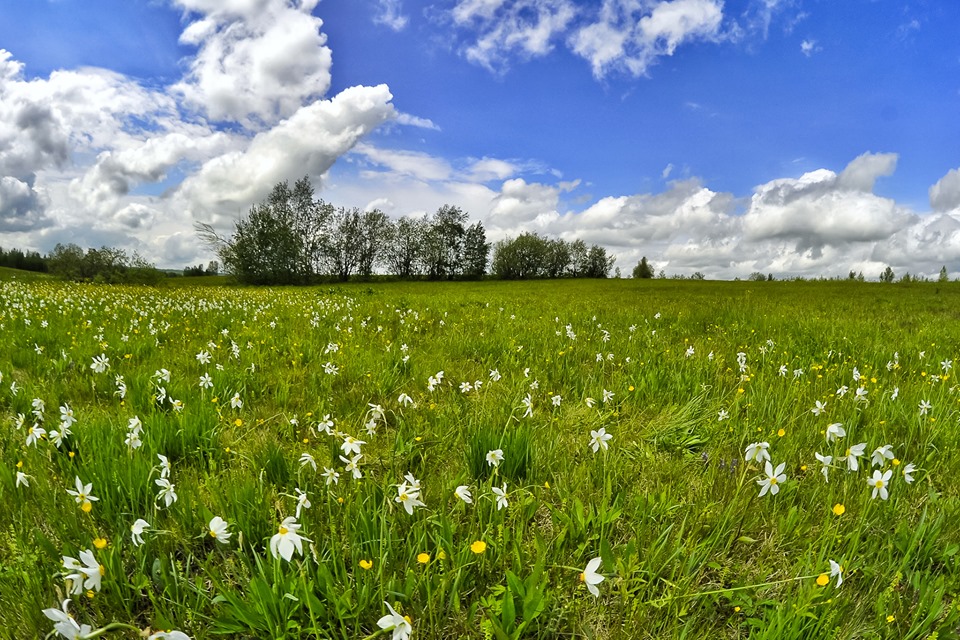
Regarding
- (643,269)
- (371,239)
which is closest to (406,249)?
(371,239)

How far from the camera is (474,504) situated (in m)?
2.55

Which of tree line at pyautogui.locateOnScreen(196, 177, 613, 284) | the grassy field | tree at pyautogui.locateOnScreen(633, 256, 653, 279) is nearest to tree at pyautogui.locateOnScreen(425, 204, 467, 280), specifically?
tree line at pyautogui.locateOnScreen(196, 177, 613, 284)

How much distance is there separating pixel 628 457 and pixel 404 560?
1800 mm

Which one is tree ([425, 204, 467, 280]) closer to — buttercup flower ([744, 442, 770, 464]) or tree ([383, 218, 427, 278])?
tree ([383, 218, 427, 278])

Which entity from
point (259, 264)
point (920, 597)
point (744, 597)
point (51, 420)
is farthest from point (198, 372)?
point (259, 264)

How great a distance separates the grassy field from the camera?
190 centimetres

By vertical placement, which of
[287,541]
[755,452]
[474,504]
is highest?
[755,452]

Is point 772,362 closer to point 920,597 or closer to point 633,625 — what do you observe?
point 920,597

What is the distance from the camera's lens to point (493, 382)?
4910mm

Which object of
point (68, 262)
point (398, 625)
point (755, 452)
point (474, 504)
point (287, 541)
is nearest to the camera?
point (398, 625)

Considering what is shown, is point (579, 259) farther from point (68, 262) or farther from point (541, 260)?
point (68, 262)

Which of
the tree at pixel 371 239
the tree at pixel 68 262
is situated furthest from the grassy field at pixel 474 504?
the tree at pixel 371 239

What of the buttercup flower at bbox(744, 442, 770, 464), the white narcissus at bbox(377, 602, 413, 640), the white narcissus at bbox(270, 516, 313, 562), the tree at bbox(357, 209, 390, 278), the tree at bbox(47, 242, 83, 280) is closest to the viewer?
the white narcissus at bbox(377, 602, 413, 640)

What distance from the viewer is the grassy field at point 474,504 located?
75.0 inches
